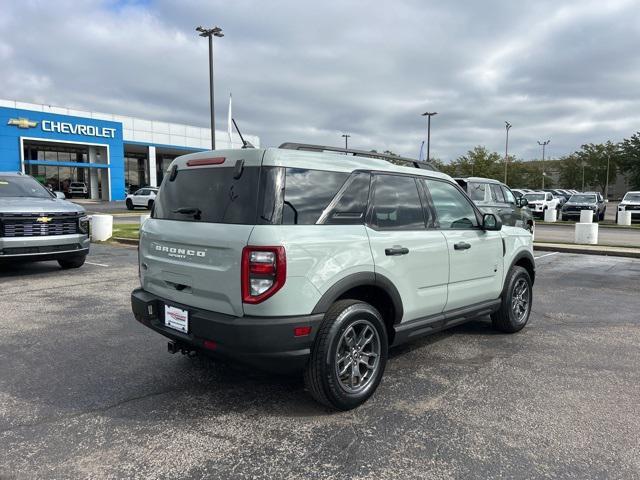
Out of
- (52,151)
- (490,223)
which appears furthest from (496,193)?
(52,151)

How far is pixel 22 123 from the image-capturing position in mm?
37406

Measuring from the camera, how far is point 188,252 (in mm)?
3508

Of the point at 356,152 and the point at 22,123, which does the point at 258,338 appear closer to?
the point at 356,152

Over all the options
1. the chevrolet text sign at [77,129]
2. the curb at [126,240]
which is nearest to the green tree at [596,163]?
the chevrolet text sign at [77,129]

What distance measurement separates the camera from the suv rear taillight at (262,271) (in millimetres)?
3051

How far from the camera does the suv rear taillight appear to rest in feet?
10.0

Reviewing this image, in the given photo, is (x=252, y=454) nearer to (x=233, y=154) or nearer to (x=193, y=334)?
(x=193, y=334)

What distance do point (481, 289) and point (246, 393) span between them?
2.50 m

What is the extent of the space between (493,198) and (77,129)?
38.4 metres

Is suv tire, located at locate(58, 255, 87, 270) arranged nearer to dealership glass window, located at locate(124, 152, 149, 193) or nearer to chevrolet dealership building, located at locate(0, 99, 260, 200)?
chevrolet dealership building, located at locate(0, 99, 260, 200)

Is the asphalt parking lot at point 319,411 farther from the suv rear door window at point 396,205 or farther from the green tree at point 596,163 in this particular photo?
the green tree at point 596,163

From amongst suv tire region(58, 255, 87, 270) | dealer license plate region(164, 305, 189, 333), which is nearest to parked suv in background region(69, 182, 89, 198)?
suv tire region(58, 255, 87, 270)

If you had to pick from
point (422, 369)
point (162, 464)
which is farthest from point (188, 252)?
point (422, 369)

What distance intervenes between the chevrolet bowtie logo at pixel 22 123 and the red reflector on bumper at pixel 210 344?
41.5m
